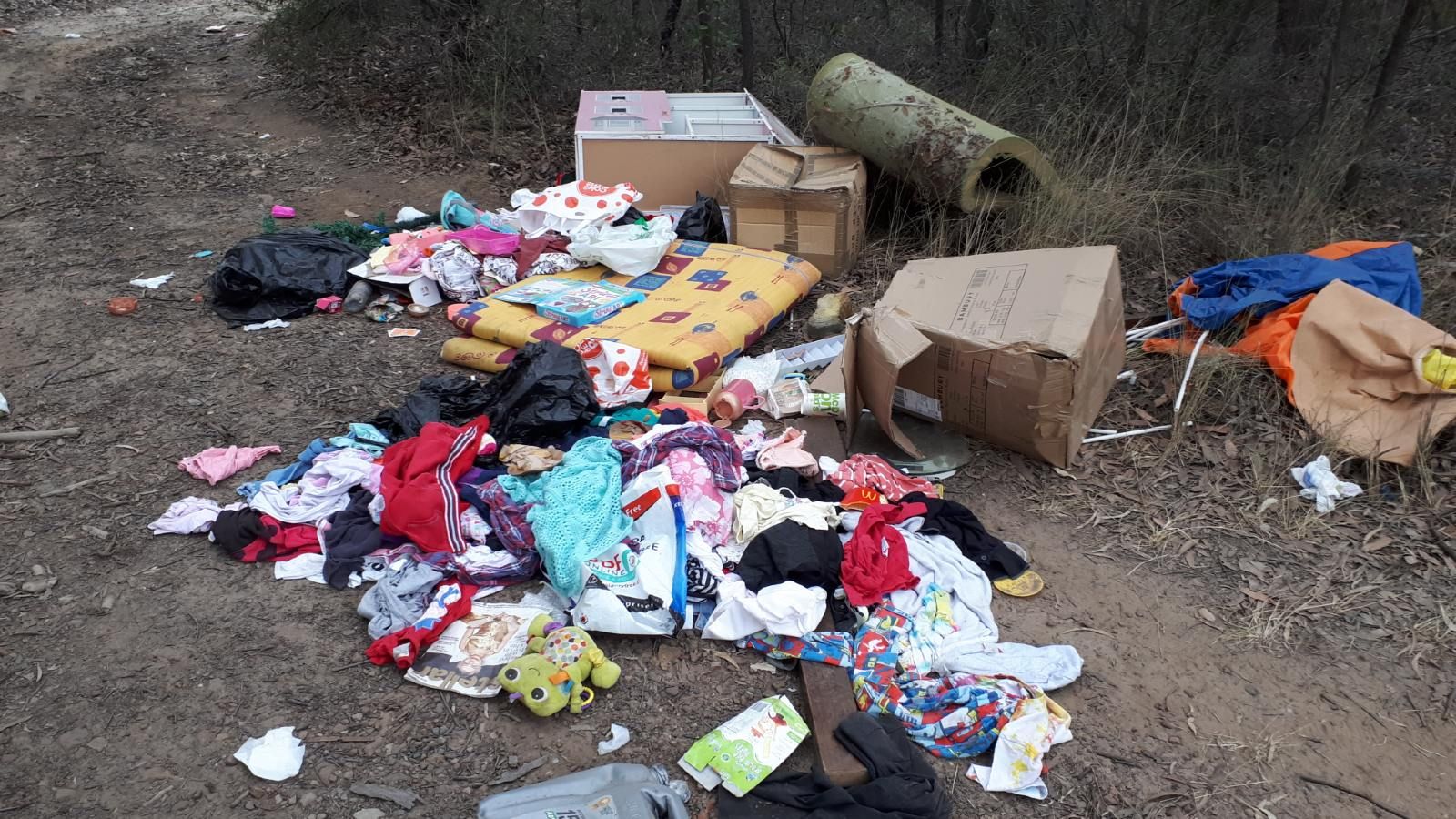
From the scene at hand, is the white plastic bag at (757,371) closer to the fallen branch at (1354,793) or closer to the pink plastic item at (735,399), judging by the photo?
the pink plastic item at (735,399)

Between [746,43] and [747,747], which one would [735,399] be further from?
[746,43]

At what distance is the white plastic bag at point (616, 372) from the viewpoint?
380 cm

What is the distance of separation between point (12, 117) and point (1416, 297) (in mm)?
9444

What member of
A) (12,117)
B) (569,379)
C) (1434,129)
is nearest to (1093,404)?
(569,379)

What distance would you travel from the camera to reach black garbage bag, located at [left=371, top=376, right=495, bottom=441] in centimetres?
363

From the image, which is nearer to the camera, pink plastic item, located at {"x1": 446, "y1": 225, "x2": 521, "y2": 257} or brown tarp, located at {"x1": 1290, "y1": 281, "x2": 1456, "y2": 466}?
brown tarp, located at {"x1": 1290, "y1": 281, "x2": 1456, "y2": 466}

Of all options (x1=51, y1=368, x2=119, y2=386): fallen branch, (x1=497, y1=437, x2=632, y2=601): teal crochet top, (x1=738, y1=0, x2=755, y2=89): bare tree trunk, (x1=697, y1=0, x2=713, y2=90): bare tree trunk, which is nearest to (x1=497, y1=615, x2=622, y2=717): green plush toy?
(x1=497, y1=437, x2=632, y2=601): teal crochet top

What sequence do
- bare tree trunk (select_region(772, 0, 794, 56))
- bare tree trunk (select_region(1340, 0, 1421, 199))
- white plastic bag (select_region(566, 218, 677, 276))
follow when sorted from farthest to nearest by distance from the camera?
bare tree trunk (select_region(772, 0, 794, 56)) → bare tree trunk (select_region(1340, 0, 1421, 199)) → white plastic bag (select_region(566, 218, 677, 276))

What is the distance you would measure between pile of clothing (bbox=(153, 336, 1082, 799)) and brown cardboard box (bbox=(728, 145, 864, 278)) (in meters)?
1.80

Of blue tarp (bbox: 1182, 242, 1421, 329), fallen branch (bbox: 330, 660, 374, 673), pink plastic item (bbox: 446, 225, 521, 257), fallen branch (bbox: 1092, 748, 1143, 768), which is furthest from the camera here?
pink plastic item (bbox: 446, 225, 521, 257)

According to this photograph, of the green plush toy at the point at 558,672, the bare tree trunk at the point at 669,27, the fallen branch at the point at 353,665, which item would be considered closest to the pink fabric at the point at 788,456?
the green plush toy at the point at 558,672

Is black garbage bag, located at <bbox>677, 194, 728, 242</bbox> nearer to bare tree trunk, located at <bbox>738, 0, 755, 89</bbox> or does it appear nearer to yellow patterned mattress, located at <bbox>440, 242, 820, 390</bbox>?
yellow patterned mattress, located at <bbox>440, 242, 820, 390</bbox>

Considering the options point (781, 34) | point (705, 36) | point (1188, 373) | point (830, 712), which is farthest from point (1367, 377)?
point (781, 34)

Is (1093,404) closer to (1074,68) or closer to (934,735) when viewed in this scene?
(934,735)
